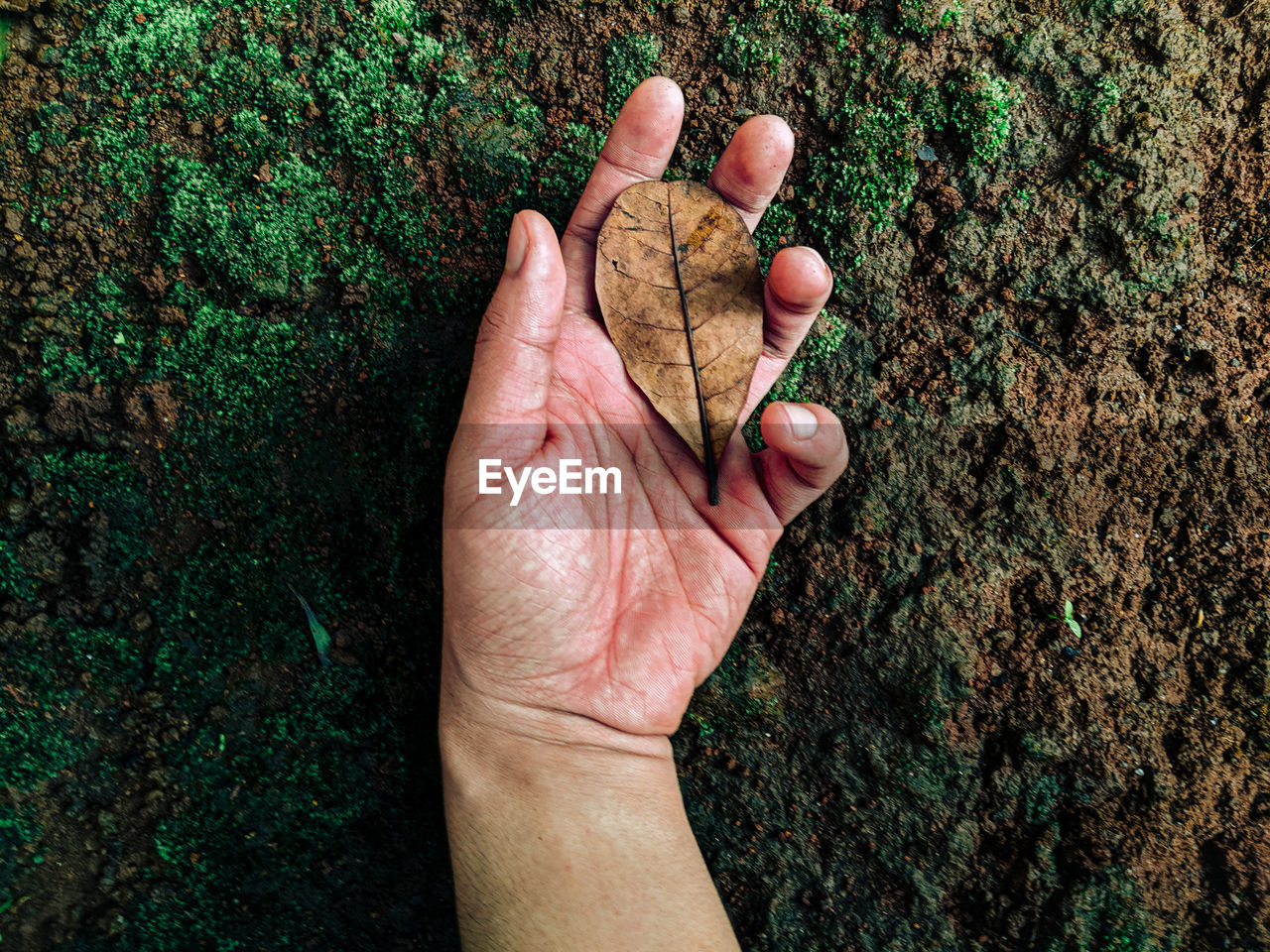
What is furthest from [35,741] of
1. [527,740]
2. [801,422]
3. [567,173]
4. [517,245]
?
[801,422]

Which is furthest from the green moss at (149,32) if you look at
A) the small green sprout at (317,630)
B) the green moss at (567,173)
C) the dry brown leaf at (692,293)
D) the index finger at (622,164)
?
the small green sprout at (317,630)

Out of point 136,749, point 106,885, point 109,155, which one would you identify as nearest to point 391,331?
point 109,155

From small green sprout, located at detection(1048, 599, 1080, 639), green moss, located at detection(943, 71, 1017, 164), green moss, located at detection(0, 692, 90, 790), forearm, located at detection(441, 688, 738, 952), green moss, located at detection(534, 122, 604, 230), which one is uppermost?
green moss, located at detection(943, 71, 1017, 164)

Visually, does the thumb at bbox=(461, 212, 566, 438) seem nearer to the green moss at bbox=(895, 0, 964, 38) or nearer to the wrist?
the wrist

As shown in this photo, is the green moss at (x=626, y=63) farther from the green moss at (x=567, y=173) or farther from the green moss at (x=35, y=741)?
the green moss at (x=35, y=741)

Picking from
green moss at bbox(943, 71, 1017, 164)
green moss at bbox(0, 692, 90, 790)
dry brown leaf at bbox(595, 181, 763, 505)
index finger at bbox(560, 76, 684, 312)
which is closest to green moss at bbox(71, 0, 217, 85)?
A: index finger at bbox(560, 76, 684, 312)

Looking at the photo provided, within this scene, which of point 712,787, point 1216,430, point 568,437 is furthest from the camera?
point 712,787

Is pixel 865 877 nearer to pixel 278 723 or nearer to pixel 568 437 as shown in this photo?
pixel 568 437

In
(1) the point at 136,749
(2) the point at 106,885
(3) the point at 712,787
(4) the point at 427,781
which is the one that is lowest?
(2) the point at 106,885
